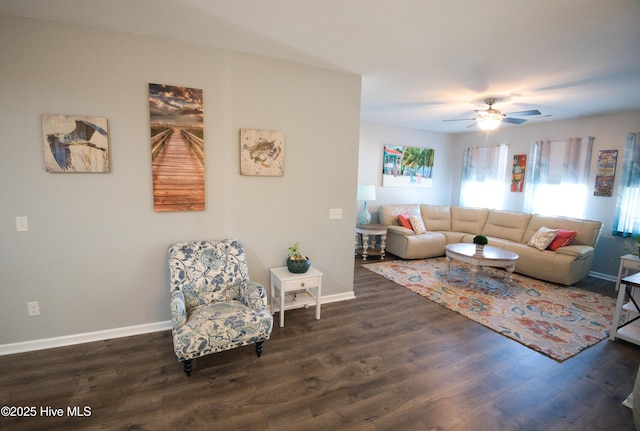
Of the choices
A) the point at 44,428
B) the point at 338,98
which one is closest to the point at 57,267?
the point at 44,428

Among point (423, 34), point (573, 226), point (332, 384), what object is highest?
point (423, 34)

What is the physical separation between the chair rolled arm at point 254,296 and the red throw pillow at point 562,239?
471cm

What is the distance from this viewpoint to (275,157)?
3061mm

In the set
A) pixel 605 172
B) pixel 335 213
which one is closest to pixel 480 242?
pixel 335 213

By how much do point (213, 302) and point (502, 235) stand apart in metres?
5.41

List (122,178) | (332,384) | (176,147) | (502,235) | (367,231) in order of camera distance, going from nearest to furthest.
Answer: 1. (332,384)
2. (122,178)
3. (176,147)
4. (367,231)
5. (502,235)

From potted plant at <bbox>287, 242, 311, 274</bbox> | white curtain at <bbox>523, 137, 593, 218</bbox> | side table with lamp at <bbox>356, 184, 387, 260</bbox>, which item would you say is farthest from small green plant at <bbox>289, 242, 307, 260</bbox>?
white curtain at <bbox>523, 137, 593, 218</bbox>

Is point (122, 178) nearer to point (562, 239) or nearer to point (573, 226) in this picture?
point (562, 239)

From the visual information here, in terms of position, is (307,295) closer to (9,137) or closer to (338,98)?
(338,98)

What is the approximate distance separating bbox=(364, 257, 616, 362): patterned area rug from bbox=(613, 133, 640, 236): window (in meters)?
1.40

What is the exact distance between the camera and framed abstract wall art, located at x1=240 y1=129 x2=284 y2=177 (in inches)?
115

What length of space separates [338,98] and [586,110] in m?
4.16

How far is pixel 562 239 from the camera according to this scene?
4.56 meters

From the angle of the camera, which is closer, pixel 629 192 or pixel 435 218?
pixel 629 192
